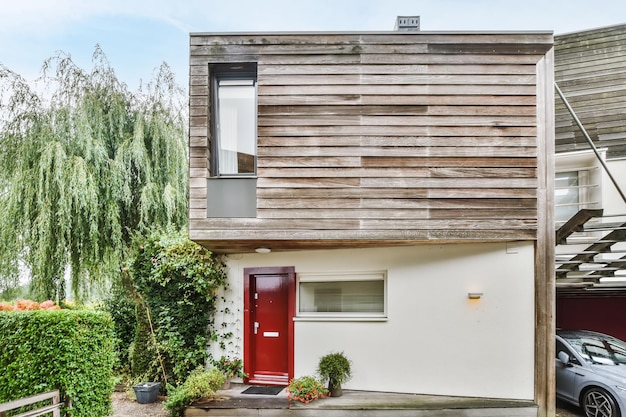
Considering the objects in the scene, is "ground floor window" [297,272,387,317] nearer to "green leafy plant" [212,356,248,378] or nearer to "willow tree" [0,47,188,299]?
"green leafy plant" [212,356,248,378]

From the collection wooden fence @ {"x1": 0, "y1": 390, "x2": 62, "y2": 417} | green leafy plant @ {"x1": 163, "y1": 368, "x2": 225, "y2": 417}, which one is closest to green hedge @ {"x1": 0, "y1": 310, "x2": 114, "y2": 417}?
wooden fence @ {"x1": 0, "y1": 390, "x2": 62, "y2": 417}

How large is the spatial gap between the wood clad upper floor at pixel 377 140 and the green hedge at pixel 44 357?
2051 mm

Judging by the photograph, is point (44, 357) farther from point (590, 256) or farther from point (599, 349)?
point (599, 349)

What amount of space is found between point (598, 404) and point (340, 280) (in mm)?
3953

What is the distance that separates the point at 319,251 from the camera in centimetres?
694

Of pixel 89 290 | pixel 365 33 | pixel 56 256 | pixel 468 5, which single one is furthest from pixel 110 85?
pixel 468 5

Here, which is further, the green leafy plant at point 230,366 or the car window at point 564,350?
the green leafy plant at point 230,366

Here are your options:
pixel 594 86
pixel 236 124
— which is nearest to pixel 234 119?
pixel 236 124

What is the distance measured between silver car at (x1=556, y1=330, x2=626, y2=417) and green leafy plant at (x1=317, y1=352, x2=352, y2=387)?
3264 mm

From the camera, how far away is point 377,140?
20.6 ft

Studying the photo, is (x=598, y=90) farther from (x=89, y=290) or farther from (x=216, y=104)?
(x=89, y=290)

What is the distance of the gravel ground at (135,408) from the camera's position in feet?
20.4

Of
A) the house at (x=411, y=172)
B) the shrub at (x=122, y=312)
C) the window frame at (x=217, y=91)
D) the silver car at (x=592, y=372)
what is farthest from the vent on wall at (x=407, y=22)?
the shrub at (x=122, y=312)

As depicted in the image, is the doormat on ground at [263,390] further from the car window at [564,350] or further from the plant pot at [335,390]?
the car window at [564,350]
